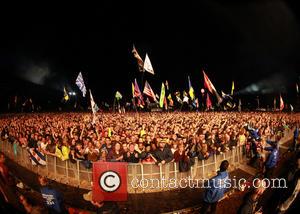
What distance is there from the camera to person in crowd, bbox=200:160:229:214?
3990 mm

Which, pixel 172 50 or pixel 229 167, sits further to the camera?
pixel 172 50

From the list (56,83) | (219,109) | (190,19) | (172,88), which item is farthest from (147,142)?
(190,19)

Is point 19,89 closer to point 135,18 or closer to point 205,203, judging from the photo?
point 135,18

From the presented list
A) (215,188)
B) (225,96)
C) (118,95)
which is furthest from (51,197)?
(225,96)

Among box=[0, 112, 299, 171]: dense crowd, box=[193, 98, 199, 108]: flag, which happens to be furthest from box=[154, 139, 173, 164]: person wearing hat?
box=[193, 98, 199, 108]: flag

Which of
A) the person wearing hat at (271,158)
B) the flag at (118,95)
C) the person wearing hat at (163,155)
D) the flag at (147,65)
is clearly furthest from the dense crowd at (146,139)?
Answer: the flag at (147,65)

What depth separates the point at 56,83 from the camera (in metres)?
4.34

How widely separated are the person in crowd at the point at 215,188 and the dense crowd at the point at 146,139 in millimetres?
273

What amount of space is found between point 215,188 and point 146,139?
1589 mm

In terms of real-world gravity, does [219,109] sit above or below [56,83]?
below

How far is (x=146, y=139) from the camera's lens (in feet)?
16.7

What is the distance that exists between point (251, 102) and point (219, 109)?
584 mm

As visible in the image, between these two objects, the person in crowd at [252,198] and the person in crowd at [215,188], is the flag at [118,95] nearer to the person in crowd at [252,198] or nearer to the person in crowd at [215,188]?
the person in crowd at [215,188]

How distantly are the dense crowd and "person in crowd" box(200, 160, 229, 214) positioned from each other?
0.27m
